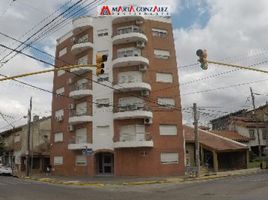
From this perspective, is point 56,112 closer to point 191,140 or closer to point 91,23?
point 91,23

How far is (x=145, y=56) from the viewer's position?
42.8 meters

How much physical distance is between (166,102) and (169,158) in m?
5.98

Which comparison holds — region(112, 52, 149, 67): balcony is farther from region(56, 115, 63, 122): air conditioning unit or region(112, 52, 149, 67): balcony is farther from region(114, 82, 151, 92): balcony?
region(56, 115, 63, 122): air conditioning unit

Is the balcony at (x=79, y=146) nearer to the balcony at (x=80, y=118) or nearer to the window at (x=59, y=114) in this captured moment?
the balcony at (x=80, y=118)

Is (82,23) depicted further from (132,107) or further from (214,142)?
(214,142)

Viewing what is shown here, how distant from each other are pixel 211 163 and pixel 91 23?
22.1 meters

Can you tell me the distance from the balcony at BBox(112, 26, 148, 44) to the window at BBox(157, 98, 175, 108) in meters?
6.69

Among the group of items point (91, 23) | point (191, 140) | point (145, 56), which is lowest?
point (191, 140)

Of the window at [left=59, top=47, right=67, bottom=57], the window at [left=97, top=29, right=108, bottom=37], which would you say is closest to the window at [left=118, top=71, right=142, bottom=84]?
the window at [left=97, top=29, right=108, bottom=37]

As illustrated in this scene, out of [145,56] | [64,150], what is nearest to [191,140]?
[145,56]

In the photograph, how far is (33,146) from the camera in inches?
2283

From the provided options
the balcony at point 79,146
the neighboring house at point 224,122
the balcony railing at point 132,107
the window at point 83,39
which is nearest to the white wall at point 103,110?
the balcony at point 79,146

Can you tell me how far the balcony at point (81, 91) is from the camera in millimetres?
44094

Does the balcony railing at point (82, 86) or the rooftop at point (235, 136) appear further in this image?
the rooftop at point (235, 136)
